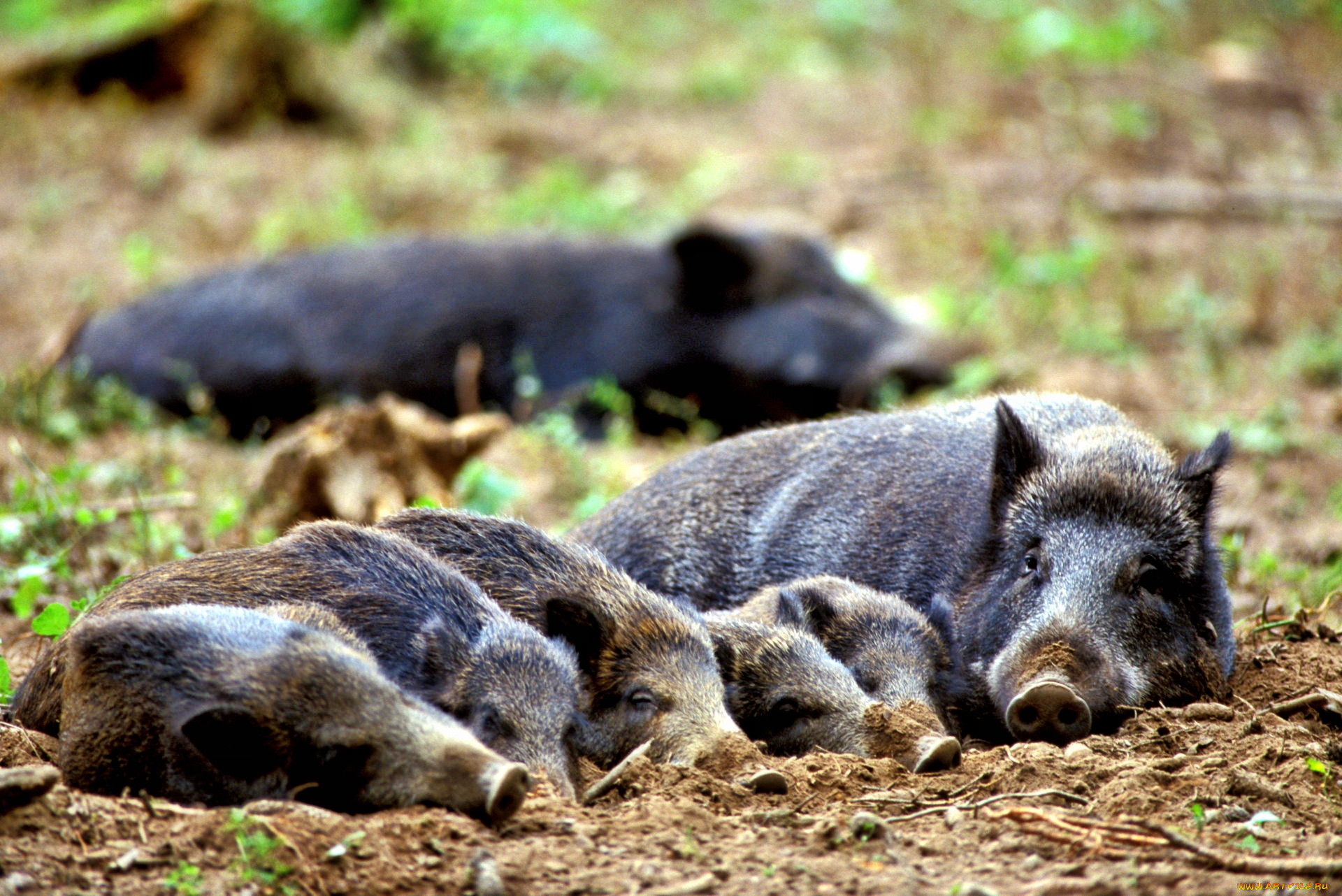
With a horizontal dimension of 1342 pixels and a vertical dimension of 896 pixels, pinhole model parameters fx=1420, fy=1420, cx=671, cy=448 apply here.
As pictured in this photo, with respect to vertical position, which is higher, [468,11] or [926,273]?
[468,11]

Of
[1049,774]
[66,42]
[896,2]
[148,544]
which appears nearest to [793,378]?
[148,544]

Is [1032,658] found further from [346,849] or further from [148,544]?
[148,544]

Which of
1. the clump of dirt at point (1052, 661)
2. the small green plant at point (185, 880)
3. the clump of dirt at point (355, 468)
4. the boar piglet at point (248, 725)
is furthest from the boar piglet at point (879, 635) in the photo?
the small green plant at point (185, 880)

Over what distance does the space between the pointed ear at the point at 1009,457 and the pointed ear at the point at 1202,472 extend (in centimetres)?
44

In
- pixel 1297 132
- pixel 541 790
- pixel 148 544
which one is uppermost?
pixel 1297 132

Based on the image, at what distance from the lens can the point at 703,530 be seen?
17.4 feet

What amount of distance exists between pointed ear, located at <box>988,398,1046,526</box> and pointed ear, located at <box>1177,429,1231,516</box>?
17.1 inches

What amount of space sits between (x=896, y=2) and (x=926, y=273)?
8.34 m

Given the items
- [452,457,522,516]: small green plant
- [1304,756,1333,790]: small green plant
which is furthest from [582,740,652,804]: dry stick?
[452,457,522,516]: small green plant

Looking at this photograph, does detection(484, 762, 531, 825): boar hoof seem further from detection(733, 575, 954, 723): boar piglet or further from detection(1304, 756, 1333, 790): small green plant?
detection(1304, 756, 1333, 790): small green plant

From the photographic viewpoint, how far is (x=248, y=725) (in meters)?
3.23

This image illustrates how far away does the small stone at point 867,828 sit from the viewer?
123 inches

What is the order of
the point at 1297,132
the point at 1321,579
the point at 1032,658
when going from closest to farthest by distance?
the point at 1032,658 < the point at 1321,579 < the point at 1297,132

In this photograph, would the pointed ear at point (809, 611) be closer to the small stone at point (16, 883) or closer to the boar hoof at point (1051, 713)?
the boar hoof at point (1051, 713)
